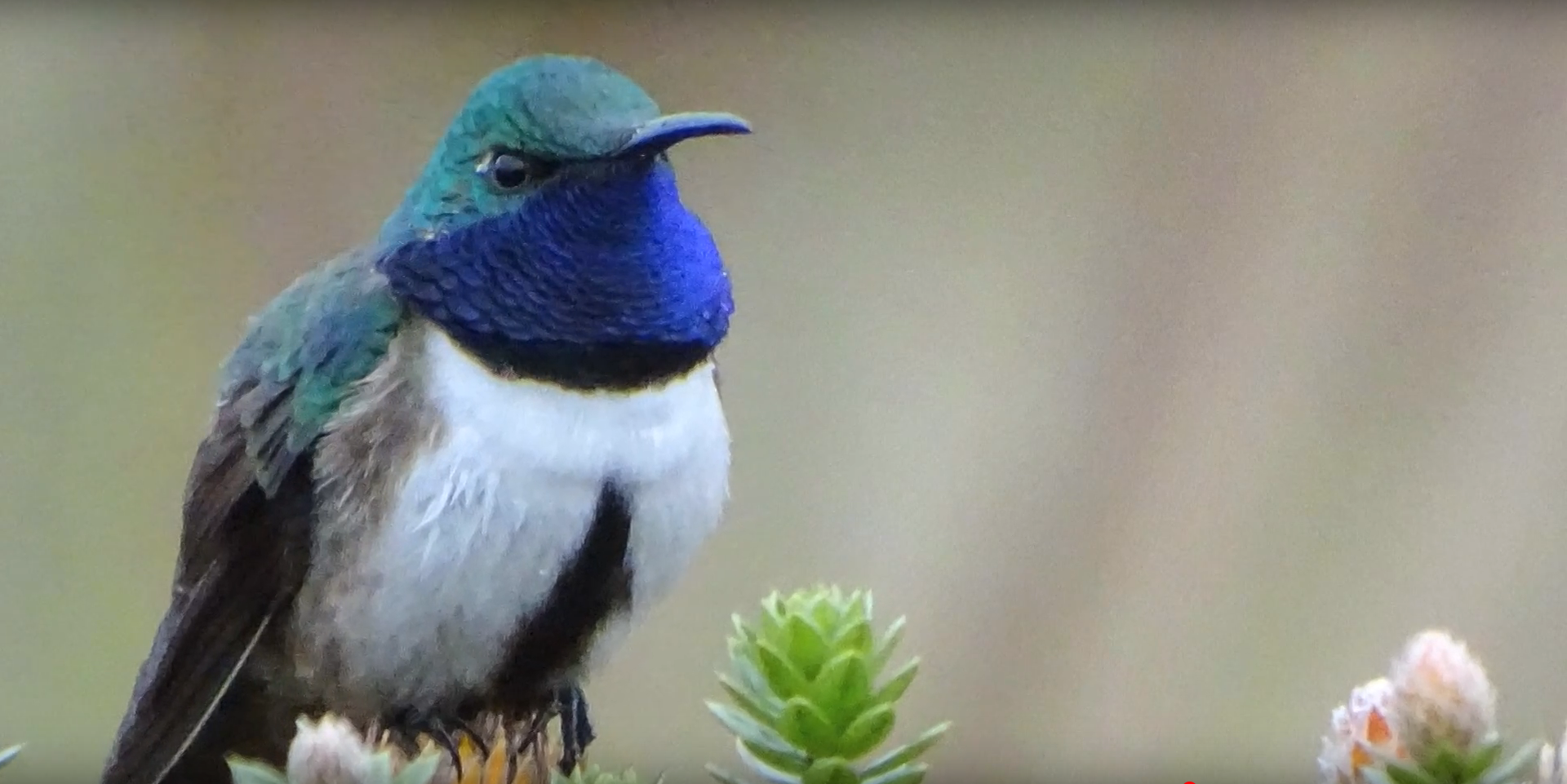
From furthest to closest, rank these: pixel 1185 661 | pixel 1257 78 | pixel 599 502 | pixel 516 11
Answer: pixel 1185 661
pixel 1257 78
pixel 516 11
pixel 599 502

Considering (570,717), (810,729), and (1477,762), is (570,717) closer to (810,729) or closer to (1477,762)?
(810,729)

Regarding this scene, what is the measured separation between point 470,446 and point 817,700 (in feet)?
0.91

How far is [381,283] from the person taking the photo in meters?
0.80

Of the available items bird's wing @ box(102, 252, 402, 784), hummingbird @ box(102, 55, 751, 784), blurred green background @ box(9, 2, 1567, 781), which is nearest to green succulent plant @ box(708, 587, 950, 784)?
hummingbird @ box(102, 55, 751, 784)

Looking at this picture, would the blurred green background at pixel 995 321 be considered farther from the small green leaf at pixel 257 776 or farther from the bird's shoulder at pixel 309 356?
the small green leaf at pixel 257 776

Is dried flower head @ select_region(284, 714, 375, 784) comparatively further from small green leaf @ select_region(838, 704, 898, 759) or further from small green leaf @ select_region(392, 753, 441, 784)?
small green leaf @ select_region(838, 704, 898, 759)

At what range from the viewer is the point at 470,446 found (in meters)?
0.77

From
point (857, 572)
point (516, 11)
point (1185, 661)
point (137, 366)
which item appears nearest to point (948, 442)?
point (857, 572)

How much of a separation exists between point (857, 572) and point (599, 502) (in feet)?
1.64

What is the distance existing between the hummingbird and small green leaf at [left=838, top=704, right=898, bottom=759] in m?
0.26

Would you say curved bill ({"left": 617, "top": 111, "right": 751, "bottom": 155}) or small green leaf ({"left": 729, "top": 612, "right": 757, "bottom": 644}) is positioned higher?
curved bill ({"left": 617, "top": 111, "right": 751, "bottom": 155})

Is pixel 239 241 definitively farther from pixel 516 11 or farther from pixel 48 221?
pixel 516 11

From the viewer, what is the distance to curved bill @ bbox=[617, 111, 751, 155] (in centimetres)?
69

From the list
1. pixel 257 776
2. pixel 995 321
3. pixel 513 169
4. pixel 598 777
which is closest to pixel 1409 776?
pixel 598 777
